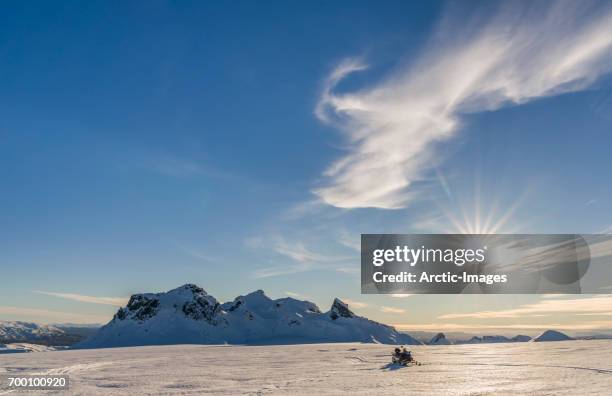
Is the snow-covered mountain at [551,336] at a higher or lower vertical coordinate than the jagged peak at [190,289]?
lower

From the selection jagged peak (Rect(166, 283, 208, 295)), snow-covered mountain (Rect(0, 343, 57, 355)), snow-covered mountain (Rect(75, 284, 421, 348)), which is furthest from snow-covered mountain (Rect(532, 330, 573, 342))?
snow-covered mountain (Rect(0, 343, 57, 355))

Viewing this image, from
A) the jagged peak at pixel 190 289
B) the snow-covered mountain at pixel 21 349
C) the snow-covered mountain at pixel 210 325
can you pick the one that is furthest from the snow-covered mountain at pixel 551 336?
the snow-covered mountain at pixel 21 349

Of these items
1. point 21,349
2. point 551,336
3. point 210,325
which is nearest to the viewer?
point 21,349

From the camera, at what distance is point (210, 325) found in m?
169

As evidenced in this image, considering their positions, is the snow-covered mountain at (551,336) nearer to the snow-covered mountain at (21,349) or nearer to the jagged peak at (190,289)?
the jagged peak at (190,289)

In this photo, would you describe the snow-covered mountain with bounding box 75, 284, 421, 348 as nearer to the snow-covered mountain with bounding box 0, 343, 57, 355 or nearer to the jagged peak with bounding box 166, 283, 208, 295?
the jagged peak with bounding box 166, 283, 208, 295

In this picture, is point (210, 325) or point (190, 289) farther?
point (190, 289)

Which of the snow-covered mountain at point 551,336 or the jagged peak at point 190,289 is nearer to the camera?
the snow-covered mountain at point 551,336

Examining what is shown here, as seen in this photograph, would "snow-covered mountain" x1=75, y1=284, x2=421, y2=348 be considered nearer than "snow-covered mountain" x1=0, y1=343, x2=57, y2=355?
No

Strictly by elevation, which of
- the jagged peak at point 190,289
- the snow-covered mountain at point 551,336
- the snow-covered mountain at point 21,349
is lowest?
the snow-covered mountain at point 21,349

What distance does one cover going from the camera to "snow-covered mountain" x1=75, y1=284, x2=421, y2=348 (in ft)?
495

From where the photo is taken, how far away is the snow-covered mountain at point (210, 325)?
150875 mm

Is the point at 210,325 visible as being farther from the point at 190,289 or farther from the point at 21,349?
the point at 21,349

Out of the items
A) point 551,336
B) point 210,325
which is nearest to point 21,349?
point 210,325
